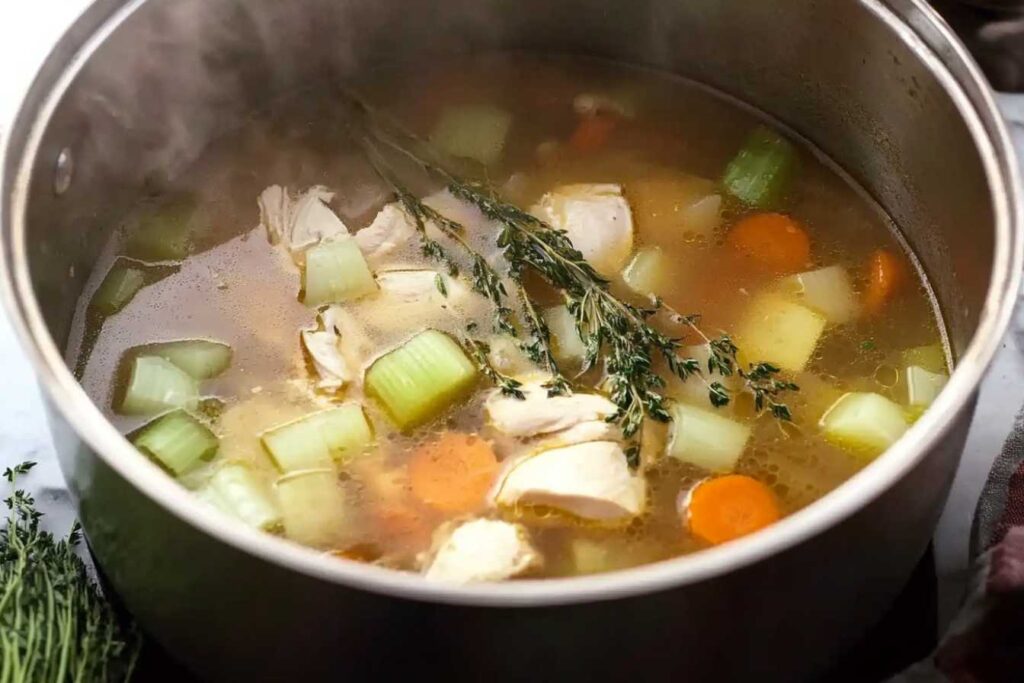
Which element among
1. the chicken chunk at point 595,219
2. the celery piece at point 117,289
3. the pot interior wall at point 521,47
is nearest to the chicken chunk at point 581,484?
the chicken chunk at point 595,219

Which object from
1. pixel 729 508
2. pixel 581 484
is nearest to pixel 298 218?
pixel 581 484


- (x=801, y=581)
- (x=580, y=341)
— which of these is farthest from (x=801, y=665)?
(x=580, y=341)

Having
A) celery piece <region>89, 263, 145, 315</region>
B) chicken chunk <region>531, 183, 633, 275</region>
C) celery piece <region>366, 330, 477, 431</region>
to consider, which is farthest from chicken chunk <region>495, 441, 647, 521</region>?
celery piece <region>89, 263, 145, 315</region>

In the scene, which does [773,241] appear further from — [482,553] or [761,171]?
[482,553]

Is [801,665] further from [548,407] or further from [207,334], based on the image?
[207,334]

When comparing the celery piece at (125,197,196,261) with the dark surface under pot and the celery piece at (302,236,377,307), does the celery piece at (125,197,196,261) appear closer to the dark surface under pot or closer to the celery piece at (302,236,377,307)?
the celery piece at (302,236,377,307)

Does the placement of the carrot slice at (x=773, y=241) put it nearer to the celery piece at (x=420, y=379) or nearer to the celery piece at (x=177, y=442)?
the celery piece at (x=420, y=379)
